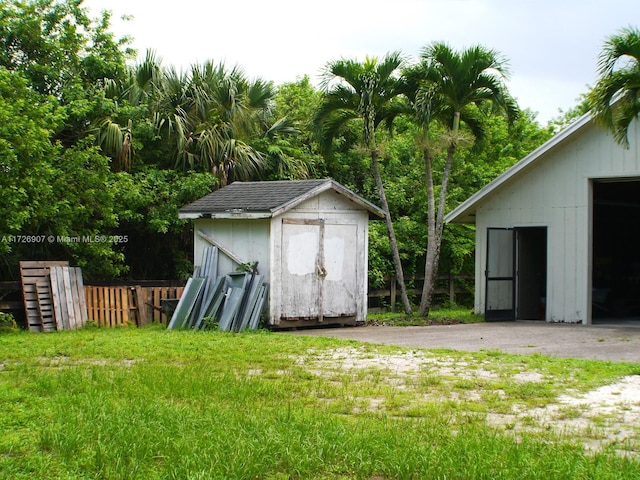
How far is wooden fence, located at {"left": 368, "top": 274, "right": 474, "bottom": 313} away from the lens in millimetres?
25000

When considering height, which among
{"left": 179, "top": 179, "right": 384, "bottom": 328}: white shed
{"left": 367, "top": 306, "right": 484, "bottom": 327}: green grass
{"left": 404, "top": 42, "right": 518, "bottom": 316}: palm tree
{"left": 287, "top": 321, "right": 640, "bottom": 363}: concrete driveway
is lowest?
{"left": 287, "top": 321, "right": 640, "bottom": 363}: concrete driveway

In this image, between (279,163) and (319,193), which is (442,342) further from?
(279,163)

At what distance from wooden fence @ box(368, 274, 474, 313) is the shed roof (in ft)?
15.2

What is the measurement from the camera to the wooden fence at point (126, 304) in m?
18.7

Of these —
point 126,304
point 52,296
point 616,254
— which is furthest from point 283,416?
point 616,254

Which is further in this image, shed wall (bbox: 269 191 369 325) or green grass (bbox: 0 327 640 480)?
shed wall (bbox: 269 191 369 325)

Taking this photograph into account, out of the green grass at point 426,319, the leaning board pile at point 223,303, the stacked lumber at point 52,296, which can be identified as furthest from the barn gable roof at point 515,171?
the stacked lumber at point 52,296

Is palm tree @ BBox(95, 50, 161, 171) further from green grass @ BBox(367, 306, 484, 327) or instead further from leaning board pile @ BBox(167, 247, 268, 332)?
green grass @ BBox(367, 306, 484, 327)

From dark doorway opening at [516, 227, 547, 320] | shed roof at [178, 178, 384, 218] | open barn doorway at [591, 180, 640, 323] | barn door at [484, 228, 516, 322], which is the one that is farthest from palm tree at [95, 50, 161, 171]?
open barn doorway at [591, 180, 640, 323]

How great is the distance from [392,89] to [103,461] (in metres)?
15.9

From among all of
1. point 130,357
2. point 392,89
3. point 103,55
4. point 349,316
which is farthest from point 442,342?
point 103,55

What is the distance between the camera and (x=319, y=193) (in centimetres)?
1906

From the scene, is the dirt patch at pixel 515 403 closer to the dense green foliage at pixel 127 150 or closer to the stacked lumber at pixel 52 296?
the stacked lumber at pixel 52 296

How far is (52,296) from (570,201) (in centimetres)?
1212
